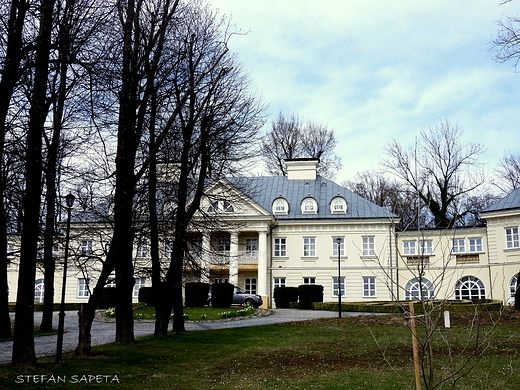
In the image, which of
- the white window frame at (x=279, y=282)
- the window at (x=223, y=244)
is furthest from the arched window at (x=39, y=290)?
the white window frame at (x=279, y=282)

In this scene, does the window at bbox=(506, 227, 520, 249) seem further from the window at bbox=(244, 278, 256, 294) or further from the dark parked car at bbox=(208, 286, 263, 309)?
the window at bbox=(244, 278, 256, 294)

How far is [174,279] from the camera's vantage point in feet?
57.5

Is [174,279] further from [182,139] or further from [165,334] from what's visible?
[182,139]

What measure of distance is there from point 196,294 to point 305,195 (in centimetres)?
1198

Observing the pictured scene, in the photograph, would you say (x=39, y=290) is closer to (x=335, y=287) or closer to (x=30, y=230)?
(x=335, y=287)

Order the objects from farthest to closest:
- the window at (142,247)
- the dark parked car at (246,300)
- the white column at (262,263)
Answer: the white column at (262,263), the dark parked car at (246,300), the window at (142,247)

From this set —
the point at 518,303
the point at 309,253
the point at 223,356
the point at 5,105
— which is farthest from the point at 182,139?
the point at 309,253

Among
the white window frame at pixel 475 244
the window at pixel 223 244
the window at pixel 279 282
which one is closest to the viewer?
the window at pixel 223 244

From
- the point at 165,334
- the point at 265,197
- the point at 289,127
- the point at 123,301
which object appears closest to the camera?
the point at 123,301

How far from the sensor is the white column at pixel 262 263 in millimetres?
35250

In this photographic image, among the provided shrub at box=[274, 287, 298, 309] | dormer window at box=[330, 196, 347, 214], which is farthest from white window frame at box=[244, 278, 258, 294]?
dormer window at box=[330, 196, 347, 214]

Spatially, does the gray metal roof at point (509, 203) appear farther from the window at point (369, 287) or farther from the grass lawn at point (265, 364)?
the grass lawn at point (265, 364)

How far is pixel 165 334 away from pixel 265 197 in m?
23.6

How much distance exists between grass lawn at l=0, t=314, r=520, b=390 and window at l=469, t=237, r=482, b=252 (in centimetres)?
1857
